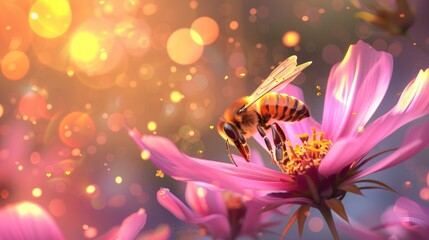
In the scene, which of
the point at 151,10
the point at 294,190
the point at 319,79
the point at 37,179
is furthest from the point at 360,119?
the point at 151,10

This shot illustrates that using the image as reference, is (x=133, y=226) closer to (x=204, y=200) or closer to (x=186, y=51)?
(x=204, y=200)

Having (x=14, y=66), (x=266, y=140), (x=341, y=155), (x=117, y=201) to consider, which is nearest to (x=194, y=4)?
(x=14, y=66)

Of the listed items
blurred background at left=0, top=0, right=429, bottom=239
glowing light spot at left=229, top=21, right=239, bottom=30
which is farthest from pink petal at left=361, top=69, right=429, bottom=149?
glowing light spot at left=229, top=21, right=239, bottom=30

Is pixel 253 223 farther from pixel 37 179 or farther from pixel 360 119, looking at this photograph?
pixel 37 179

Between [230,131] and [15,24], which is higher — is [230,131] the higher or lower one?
the lower one

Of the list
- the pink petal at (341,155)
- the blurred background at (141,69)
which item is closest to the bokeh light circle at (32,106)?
the blurred background at (141,69)

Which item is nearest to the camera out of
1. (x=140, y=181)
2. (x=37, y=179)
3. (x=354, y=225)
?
(x=354, y=225)

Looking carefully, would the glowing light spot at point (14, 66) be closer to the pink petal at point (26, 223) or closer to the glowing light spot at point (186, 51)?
the glowing light spot at point (186, 51)
